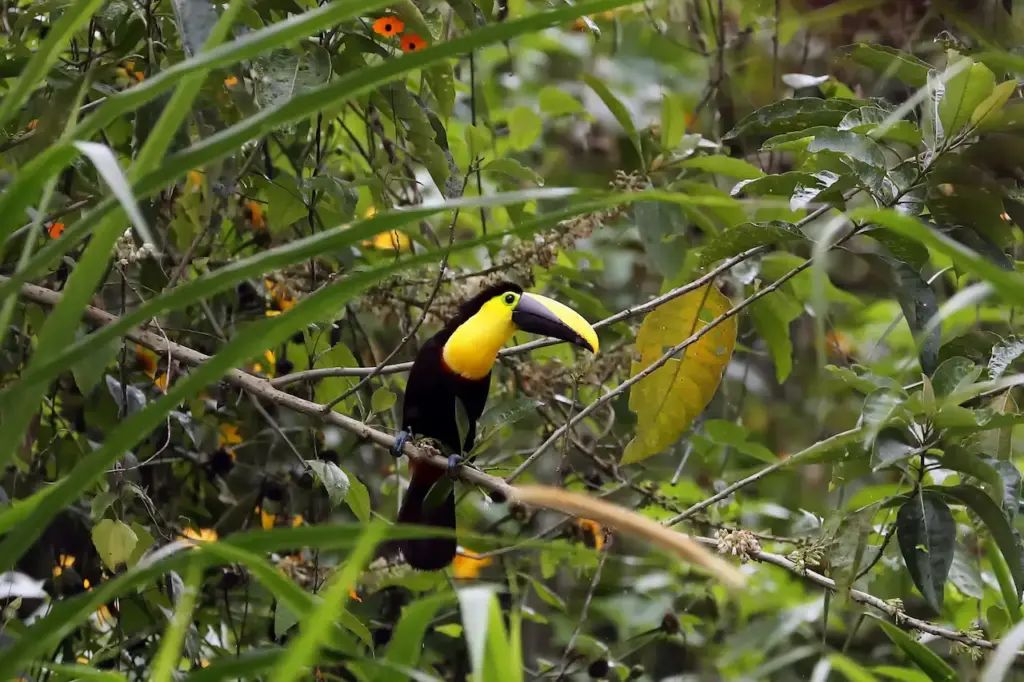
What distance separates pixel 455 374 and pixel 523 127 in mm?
553

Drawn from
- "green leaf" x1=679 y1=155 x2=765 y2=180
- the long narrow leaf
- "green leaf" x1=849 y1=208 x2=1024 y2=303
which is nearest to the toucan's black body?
"green leaf" x1=679 y1=155 x2=765 y2=180

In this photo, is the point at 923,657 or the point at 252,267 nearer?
the point at 252,267

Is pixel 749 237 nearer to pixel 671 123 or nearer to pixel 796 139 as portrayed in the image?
pixel 796 139

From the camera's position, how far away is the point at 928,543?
141 cm

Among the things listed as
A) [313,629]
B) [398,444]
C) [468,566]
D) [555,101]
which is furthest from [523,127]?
[313,629]

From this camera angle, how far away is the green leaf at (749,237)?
1494 millimetres

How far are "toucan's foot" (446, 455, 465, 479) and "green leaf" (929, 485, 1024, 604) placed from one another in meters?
0.73

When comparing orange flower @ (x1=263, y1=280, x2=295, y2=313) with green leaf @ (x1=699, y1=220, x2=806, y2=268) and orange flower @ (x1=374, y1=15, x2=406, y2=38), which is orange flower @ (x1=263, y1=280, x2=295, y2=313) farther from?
green leaf @ (x1=699, y1=220, x2=806, y2=268)

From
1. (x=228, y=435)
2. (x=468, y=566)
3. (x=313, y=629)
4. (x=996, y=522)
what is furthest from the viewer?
(x=468, y=566)

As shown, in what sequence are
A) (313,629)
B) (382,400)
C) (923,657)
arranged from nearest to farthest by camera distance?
(313,629)
(923,657)
(382,400)

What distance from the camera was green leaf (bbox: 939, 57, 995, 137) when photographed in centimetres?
137

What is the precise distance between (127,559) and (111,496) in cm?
9

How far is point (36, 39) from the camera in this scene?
200 cm

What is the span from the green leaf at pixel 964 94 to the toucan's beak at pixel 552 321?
64cm
